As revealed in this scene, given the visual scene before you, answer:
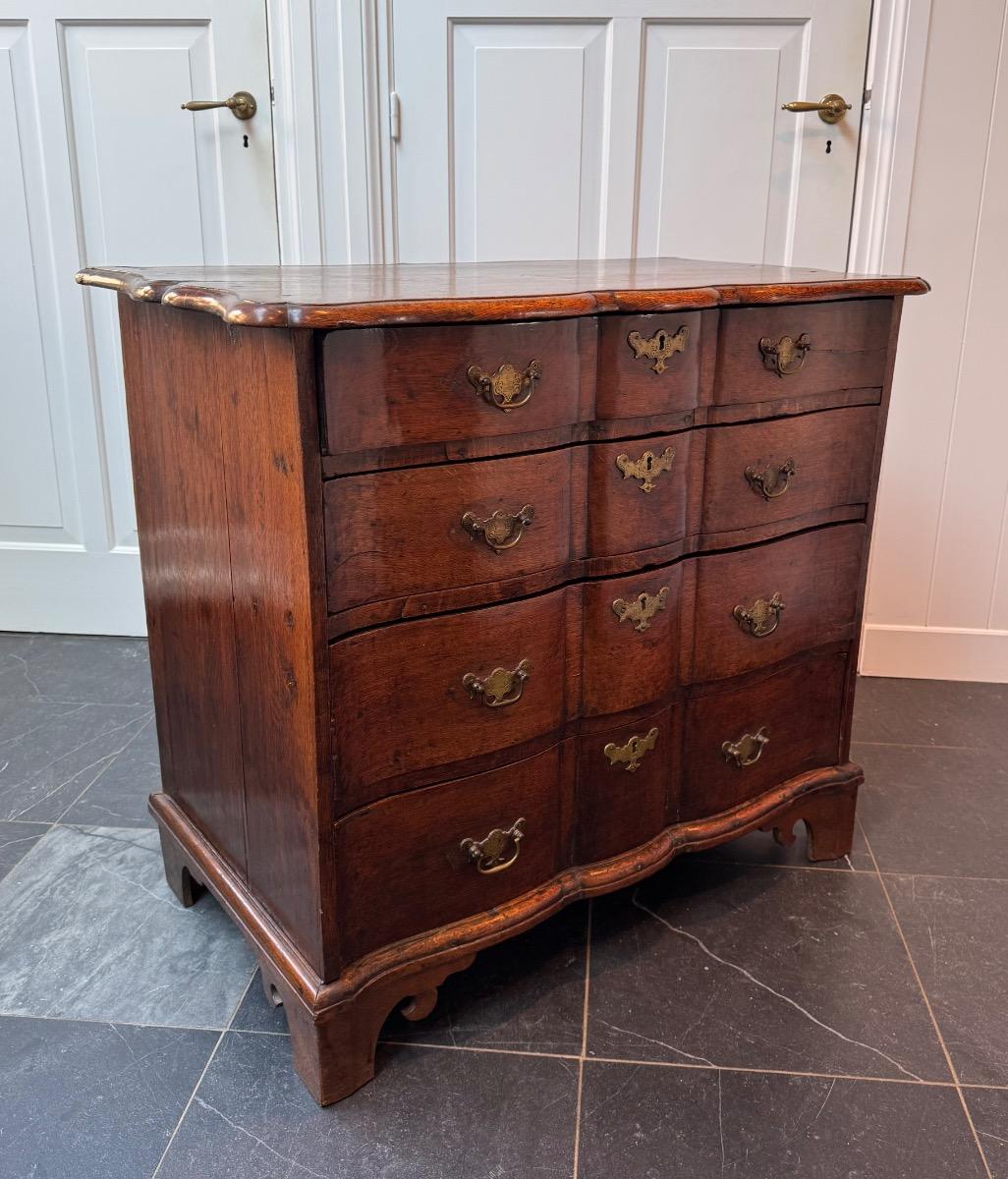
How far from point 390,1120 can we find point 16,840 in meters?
0.90

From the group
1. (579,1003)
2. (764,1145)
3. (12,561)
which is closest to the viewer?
(764,1145)

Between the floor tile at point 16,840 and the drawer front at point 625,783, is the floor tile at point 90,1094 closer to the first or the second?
the floor tile at point 16,840

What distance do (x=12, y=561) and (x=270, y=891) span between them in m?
1.62

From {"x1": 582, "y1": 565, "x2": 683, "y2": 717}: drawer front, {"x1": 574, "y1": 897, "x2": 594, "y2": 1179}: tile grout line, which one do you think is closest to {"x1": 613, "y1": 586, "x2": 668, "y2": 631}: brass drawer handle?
{"x1": 582, "y1": 565, "x2": 683, "y2": 717}: drawer front

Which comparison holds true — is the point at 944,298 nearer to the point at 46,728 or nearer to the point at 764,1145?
the point at 764,1145

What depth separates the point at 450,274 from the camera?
1525mm

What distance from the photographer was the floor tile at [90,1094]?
4.01 ft

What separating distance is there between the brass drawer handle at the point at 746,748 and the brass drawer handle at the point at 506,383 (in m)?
0.66

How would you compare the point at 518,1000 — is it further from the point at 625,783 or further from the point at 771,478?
the point at 771,478

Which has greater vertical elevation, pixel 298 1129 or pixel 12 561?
pixel 12 561

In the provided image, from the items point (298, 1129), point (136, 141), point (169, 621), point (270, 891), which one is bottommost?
point (298, 1129)

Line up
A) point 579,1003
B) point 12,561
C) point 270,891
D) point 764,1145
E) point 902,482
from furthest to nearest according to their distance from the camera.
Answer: point 12,561, point 902,482, point 579,1003, point 270,891, point 764,1145

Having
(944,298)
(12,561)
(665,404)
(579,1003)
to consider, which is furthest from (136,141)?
(579,1003)

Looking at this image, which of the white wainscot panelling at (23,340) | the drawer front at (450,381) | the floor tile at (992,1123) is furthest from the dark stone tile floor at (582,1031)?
the white wainscot panelling at (23,340)
